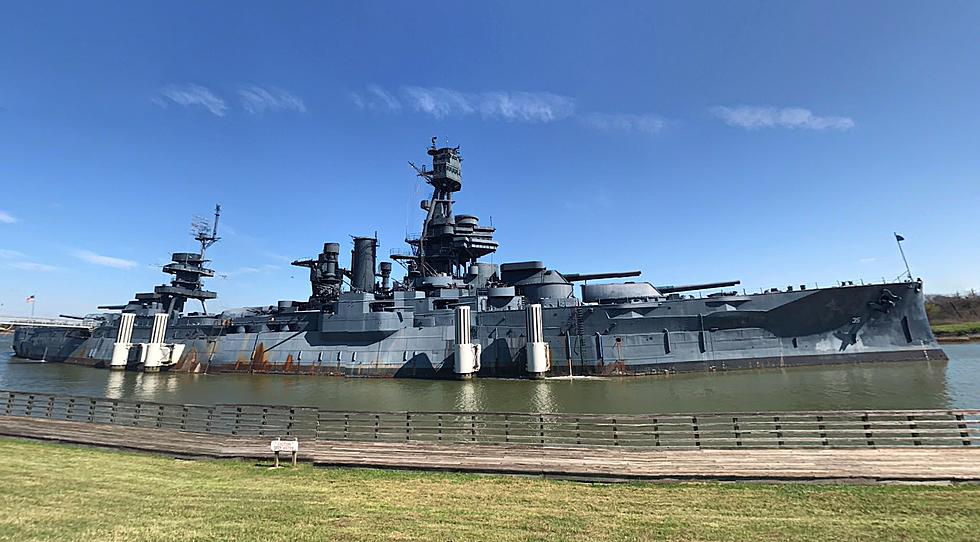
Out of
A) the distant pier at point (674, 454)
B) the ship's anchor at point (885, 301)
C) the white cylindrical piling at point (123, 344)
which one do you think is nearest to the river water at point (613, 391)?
the ship's anchor at point (885, 301)

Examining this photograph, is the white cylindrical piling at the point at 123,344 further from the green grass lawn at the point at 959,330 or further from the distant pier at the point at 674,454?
the green grass lawn at the point at 959,330

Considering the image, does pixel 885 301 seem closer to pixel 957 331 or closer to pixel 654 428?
pixel 654 428

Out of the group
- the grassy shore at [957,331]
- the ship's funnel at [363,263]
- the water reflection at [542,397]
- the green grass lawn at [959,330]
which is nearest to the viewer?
the water reflection at [542,397]

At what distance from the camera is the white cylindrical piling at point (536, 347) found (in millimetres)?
25734

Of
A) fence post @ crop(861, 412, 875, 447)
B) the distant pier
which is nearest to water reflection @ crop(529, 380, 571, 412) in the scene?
the distant pier

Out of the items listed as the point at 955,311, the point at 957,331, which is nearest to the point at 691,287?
the point at 957,331

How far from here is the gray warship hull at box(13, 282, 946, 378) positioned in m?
25.5

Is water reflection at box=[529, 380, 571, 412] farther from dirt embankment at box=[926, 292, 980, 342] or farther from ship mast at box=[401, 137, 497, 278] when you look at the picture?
dirt embankment at box=[926, 292, 980, 342]

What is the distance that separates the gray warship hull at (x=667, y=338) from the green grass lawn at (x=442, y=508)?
2106cm

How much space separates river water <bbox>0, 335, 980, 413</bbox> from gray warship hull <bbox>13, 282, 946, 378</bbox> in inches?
43.3

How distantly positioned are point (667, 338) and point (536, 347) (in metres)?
8.65

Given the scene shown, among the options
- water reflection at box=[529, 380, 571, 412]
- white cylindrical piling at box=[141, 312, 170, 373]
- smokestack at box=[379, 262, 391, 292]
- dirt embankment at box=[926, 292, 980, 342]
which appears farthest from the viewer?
dirt embankment at box=[926, 292, 980, 342]

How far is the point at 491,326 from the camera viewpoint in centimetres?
2902

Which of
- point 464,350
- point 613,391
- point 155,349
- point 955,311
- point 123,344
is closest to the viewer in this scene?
point 613,391
